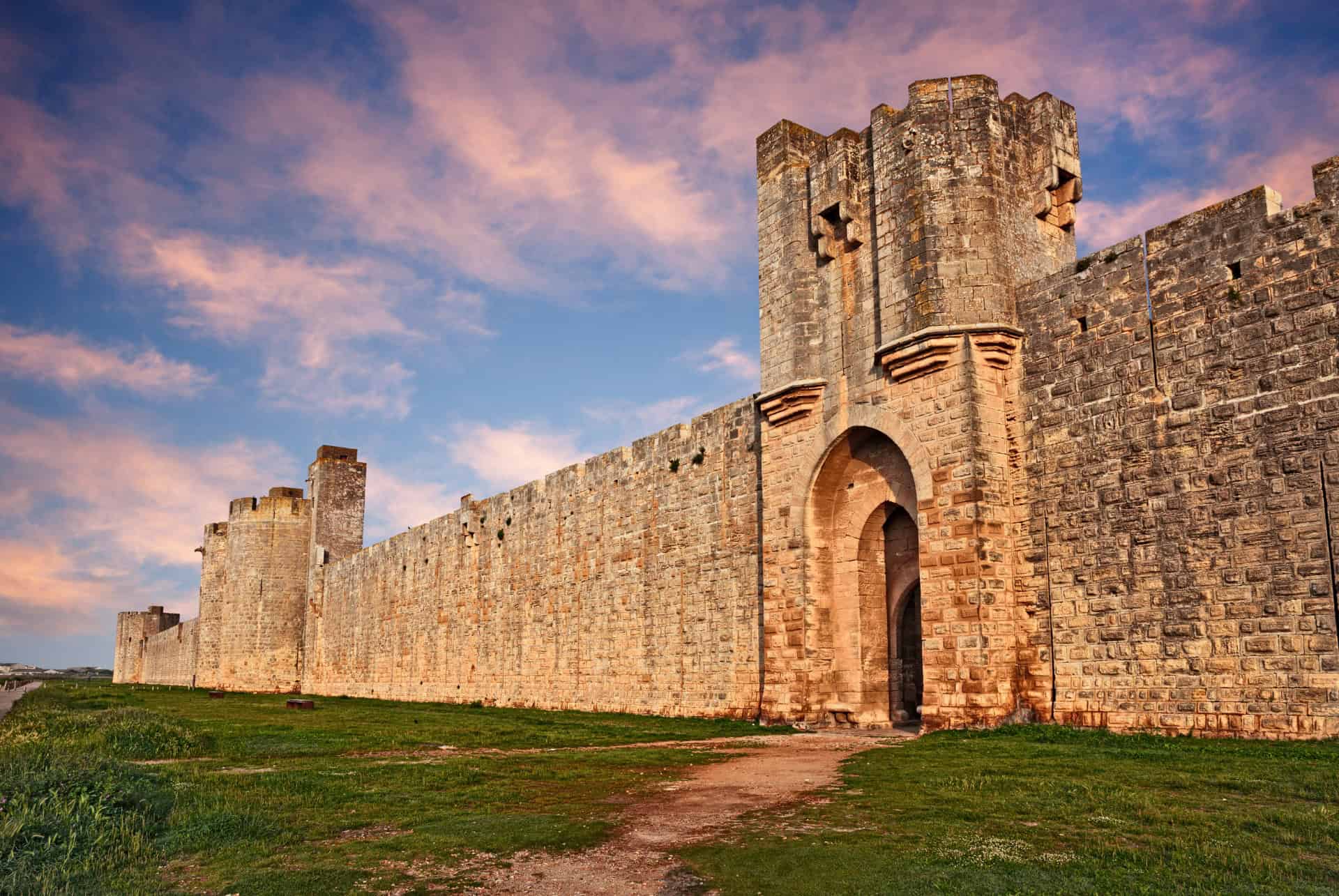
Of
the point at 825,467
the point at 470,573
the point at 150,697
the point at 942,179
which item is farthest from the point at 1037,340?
the point at 150,697

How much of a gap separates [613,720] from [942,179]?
33.2 feet

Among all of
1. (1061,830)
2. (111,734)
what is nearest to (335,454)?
(111,734)

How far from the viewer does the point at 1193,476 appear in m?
10.6

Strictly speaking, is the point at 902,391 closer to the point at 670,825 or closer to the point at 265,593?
the point at 670,825

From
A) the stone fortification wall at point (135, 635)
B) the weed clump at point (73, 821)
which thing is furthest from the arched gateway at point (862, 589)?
the stone fortification wall at point (135, 635)

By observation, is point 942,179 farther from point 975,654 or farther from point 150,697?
point 150,697

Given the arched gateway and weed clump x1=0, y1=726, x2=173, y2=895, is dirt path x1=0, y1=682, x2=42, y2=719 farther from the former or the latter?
the arched gateway

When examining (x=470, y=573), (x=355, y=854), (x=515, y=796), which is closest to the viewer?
(x=355, y=854)

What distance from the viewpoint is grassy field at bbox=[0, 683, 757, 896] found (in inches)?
210

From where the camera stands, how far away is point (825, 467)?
49.4ft

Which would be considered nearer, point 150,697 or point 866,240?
point 866,240

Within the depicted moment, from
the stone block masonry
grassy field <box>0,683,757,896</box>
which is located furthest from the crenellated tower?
grassy field <box>0,683,757,896</box>

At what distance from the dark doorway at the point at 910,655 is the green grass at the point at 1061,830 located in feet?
20.1

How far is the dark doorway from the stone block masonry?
5 cm
